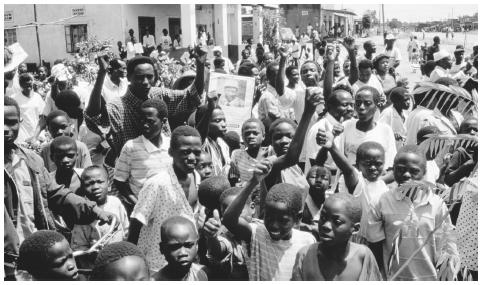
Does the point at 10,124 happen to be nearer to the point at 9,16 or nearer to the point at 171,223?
the point at 171,223

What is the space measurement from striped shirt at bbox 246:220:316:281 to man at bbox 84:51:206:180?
4.52ft

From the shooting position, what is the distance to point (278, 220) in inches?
99.8

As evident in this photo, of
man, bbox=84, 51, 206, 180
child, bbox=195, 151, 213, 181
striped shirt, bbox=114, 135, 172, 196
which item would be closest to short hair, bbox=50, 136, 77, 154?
man, bbox=84, 51, 206, 180

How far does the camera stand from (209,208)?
3137 millimetres

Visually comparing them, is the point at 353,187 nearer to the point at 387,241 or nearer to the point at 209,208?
the point at 387,241

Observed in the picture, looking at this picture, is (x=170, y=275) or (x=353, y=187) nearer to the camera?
(x=170, y=275)

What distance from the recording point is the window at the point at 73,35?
17.6 m

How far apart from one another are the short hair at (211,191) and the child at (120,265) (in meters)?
0.74

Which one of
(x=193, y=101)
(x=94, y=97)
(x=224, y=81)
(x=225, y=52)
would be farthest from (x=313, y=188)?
(x=225, y=52)

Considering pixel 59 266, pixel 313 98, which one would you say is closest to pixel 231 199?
pixel 313 98

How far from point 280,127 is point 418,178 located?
1006 millimetres

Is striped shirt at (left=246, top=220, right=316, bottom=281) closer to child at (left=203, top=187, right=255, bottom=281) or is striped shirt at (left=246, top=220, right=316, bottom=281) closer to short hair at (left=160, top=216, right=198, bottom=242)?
child at (left=203, top=187, right=255, bottom=281)

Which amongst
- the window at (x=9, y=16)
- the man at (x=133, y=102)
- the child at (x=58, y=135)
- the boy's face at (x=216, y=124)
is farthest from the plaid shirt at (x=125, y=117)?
the window at (x=9, y=16)

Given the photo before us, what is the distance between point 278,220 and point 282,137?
1123 mm
